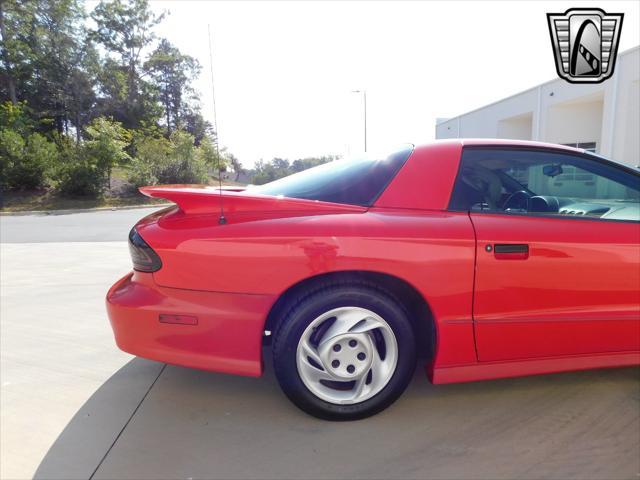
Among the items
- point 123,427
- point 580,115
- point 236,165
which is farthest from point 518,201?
point 236,165

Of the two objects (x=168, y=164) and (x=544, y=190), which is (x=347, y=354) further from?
(x=168, y=164)

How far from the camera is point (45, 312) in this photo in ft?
12.3

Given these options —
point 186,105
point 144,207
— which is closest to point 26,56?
point 186,105

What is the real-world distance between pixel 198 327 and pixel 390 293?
98 cm

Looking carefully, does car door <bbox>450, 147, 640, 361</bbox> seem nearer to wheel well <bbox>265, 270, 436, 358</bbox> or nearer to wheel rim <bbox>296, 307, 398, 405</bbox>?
wheel well <bbox>265, 270, 436, 358</bbox>

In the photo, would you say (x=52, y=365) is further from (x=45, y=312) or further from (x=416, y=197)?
(x=416, y=197)

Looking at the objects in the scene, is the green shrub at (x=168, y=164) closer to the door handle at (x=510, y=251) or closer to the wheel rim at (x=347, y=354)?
the wheel rim at (x=347, y=354)

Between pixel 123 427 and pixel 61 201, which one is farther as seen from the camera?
pixel 61 201

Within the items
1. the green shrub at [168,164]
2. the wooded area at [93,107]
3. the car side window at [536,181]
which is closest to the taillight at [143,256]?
the car side window at [536,181]

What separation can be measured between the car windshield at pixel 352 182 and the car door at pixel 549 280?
14.9 inches

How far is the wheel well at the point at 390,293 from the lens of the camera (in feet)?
6.57

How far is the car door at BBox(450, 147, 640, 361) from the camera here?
203 centimetres

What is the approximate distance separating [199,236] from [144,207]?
18.1 metres

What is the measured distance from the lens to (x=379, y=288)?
204 centimetres
